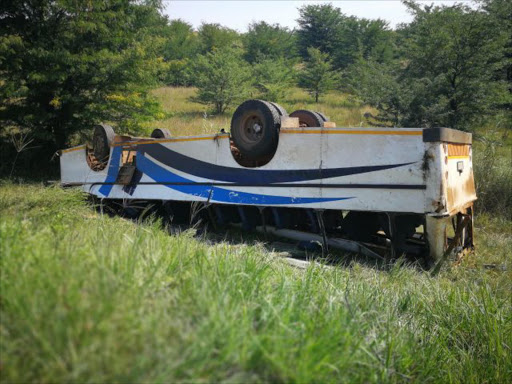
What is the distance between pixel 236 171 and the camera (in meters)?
7.37

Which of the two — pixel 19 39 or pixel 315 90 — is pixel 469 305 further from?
pixel 315 90

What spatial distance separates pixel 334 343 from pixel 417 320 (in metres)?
1.95

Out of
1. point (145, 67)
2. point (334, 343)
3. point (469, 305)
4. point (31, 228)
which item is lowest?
point (469, 305)

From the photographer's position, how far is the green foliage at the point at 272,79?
86.9 ft

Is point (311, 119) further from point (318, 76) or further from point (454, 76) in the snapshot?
point (318, 76)

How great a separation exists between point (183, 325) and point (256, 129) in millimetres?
5533

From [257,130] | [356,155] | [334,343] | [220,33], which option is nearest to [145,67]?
[257,130]

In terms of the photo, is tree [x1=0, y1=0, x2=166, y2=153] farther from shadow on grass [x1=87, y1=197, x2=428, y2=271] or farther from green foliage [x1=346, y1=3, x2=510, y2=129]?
green foliage [x1=346, y1=3, x2=510, y2=129]

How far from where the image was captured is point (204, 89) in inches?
1014

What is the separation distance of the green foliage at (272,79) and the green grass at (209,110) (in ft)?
2.41

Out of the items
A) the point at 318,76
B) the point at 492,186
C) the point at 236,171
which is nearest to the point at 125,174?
the point at 236,171

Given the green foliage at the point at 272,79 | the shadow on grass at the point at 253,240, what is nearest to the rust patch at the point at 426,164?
the shadow on grass at the point at 253,240

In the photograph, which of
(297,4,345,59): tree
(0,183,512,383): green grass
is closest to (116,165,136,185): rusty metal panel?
(0,183,512,383): green grass

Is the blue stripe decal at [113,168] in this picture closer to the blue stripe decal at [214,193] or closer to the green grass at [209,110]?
the blue stripe decal at [214,193]
